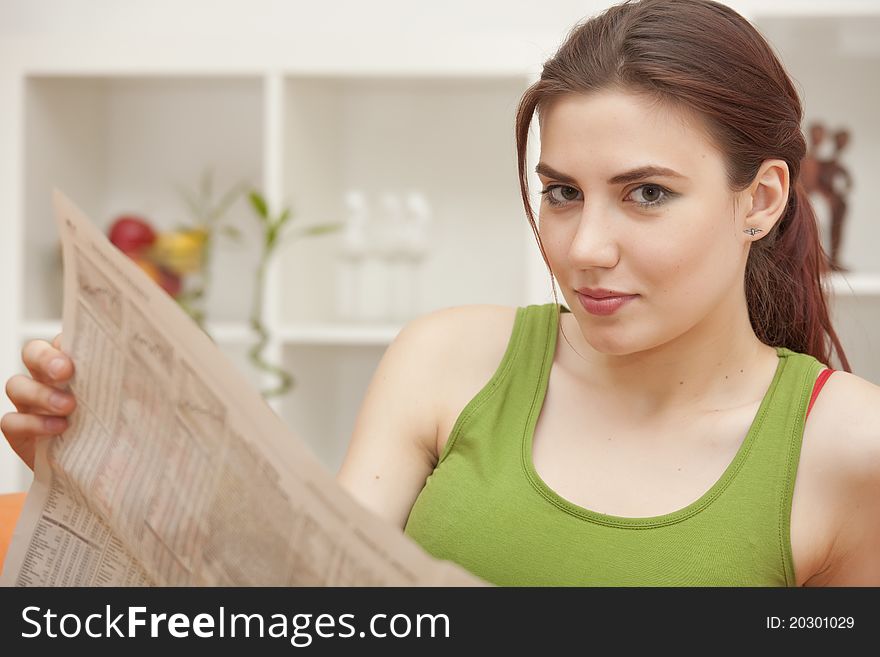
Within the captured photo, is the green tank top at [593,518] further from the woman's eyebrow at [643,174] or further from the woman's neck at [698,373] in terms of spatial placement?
the woman's eyebrow at [643,174]

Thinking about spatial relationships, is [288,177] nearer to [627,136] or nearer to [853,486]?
[627,136]

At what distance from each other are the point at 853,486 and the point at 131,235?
1.75 m

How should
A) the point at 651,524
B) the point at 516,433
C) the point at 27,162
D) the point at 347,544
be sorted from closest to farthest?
the point at 347,544, the point at 651,524, the point at 516,433, the point at 27,162

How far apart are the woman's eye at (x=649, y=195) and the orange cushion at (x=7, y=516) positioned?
76 centimetres

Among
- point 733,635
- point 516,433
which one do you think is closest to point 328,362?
point 516,433

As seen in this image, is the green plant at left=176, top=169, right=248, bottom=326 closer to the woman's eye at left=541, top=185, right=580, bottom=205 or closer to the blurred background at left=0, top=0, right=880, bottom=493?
the blurred background at left=0, top=0, right=880, bottom=493

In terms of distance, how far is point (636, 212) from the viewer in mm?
985

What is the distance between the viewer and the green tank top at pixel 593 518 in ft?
3.26

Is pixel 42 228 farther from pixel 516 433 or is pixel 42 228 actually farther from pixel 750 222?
pixel 750 222

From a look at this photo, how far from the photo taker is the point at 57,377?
0.84 metres

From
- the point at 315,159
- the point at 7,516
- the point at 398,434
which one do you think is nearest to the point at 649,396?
the point at 398,434

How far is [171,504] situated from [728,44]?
0.68 meters

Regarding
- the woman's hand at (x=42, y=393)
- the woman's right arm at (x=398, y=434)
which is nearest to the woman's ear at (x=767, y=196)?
the woman's right arm at (x=398, y=434)

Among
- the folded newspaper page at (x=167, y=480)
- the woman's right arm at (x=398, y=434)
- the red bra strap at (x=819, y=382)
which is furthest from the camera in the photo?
the woman's right arm at (x=398, y=434)
